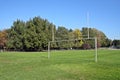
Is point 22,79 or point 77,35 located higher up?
point 77,35

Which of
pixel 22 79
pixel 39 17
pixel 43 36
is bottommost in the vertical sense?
pixel 22 79

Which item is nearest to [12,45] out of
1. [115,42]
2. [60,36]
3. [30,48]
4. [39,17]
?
[30,48]

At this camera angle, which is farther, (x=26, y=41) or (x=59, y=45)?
(x=59, y=45)

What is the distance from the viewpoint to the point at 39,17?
9206 centimetres

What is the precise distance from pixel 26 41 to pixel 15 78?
7408cm

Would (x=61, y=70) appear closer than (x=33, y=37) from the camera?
Yes

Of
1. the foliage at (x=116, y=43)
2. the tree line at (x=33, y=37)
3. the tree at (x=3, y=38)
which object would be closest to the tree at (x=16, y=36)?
the tree line at (x=33, y=37)

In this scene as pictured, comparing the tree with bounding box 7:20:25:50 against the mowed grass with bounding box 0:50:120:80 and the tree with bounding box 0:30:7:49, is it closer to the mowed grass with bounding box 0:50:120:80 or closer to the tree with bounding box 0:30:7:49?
the tree with bounding box 0:30:7:49

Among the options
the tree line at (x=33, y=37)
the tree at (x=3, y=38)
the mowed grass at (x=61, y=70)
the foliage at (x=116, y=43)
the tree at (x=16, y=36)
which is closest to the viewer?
the mowed grass at (x=61, y=70)

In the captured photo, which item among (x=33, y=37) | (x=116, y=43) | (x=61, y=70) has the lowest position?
(x=61, y=70)

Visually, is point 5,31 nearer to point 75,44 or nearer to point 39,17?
point 39,17

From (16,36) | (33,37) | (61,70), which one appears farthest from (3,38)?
(61,70)

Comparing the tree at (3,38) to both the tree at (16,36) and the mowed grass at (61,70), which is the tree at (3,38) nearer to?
the tree at (16,36)

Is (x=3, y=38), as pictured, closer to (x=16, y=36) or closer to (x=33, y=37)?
(x=16, y=36)
